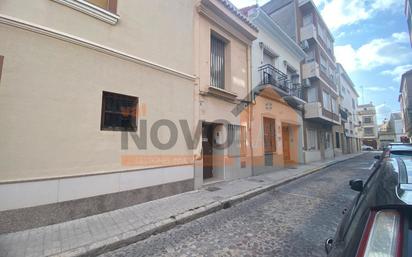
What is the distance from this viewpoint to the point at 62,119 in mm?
4191

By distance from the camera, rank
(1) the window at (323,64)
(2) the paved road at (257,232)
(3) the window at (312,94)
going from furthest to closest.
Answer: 1. (1) the window at (323,64)
2. (3) the window at (312,94)
3. (2) the paved road at (257,232)

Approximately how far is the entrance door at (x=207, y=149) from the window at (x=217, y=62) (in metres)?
1.79

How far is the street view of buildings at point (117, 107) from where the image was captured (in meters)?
3.77

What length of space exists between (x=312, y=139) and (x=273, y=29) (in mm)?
9624

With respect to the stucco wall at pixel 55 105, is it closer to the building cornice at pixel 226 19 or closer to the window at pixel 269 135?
the building cornice at pixel 226 19

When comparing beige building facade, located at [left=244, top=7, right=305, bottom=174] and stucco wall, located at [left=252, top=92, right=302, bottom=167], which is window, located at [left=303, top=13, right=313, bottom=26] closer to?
beige building facade, located at [left=244, top=7, right=305, bottom=174]

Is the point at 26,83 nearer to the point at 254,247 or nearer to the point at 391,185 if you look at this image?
the point at 254,247

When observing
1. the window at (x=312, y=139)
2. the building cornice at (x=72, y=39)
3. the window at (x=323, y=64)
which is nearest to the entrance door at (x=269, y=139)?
the window at (x=312, y=139)

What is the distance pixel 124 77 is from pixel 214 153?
4682 mm

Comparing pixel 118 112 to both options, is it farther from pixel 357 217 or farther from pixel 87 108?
pixel 357 217

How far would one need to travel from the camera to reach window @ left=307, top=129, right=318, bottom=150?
16.2 meters

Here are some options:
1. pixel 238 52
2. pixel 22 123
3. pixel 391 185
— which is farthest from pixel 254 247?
pixel 238 52

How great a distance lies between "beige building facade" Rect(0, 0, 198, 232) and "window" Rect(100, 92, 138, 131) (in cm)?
3

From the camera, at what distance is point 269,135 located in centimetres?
1145
